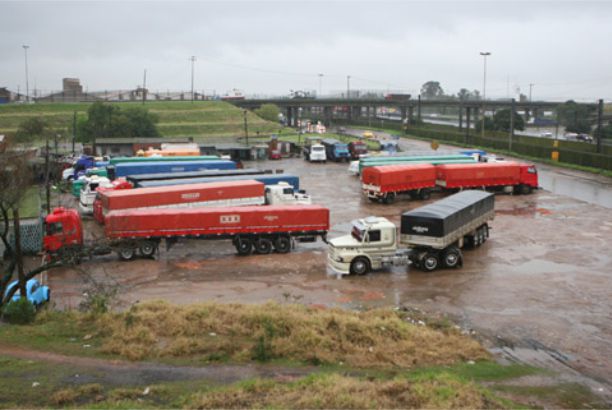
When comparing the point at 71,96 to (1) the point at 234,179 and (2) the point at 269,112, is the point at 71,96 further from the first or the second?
(1) the point at 234,179

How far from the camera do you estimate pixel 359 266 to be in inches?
957

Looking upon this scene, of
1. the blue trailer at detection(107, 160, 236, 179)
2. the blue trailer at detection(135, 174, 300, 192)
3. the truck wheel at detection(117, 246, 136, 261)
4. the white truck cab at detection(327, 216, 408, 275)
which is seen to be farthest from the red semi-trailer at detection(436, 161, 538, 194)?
the truck wheel at detection(117, 246, 136, 261)

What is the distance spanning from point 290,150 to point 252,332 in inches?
2292

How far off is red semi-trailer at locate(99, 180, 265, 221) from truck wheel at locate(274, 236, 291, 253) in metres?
6.77

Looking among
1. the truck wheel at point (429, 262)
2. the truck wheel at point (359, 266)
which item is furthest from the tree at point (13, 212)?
the truck wheel at point (429, 262)

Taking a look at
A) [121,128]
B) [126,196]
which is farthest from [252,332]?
[121,128]

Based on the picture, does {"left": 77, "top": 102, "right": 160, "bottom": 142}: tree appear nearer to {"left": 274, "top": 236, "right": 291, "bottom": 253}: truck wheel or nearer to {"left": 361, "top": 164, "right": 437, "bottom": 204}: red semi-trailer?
{"left": 361, "top": 164, "right": 437, "bottom": 204}: red semi-trailer

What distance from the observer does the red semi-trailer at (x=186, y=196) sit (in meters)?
31.3

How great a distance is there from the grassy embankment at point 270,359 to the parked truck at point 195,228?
832 cm

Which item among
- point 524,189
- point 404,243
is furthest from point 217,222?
point 524,189

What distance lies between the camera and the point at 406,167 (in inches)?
1620

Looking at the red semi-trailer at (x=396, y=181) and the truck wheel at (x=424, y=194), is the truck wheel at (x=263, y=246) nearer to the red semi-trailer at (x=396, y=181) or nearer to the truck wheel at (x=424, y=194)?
the red semi-trailer at (x=396, y=181)

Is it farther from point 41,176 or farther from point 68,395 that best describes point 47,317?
point 41,176

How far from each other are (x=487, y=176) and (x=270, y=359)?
103 ft
